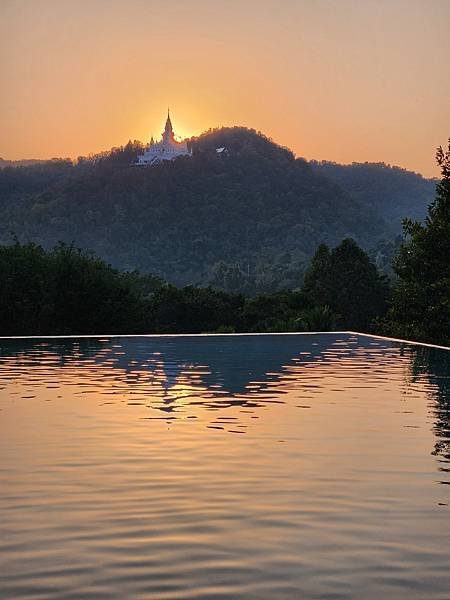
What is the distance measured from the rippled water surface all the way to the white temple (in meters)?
136

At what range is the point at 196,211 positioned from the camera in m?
138

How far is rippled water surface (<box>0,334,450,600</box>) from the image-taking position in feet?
17.3

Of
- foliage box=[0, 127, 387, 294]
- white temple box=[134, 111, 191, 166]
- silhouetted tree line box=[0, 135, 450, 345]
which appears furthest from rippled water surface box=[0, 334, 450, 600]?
white temple box=[134, 111, 191, 166]

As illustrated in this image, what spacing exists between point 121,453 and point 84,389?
572 cm

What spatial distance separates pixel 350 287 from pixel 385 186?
90203mm

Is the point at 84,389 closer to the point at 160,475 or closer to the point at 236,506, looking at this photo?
the point at 160,475

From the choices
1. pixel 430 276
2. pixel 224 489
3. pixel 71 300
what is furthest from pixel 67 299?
pixel 224 489

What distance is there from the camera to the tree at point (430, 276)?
27250mm

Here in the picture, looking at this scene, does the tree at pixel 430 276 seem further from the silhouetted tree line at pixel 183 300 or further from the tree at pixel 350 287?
the tree at pixel 350 287

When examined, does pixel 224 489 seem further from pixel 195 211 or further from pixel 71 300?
pixel 195 211

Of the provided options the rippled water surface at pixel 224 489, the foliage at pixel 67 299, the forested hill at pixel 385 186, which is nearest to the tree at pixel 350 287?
the foliage at pixel 67 299

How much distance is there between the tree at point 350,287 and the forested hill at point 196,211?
4958 centimetres

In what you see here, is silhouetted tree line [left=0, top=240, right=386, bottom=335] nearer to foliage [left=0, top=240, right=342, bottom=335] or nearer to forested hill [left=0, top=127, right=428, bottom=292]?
foliage [left=0, top=240, right=342, bottom=335]

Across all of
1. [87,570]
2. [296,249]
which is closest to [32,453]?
[87,570]
